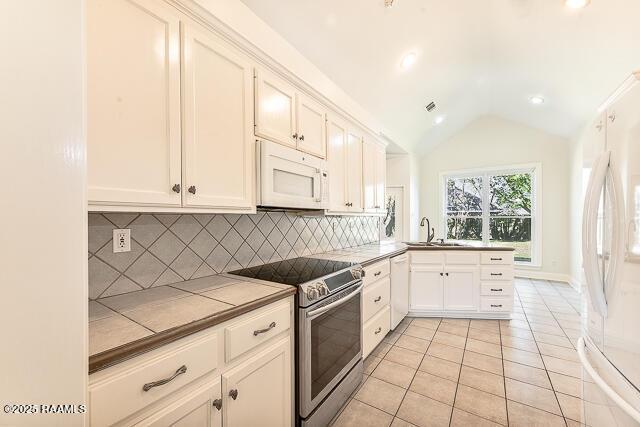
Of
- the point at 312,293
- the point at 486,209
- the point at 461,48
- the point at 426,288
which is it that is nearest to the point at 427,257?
the point at 426,288

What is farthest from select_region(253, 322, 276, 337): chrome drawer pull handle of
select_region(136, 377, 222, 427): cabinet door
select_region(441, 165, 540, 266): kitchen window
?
select_region(441, 165, 540, 266): kitchen window

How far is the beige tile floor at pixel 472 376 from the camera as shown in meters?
1.73

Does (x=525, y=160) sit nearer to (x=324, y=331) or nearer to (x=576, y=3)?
(x=576, y=3)

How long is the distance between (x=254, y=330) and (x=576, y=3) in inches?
140

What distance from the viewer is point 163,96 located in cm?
119

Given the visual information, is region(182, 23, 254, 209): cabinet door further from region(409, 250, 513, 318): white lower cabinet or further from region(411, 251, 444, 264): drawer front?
region(409, 250, 513, 318): white lower cabinet

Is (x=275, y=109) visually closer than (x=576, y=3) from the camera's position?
Yes

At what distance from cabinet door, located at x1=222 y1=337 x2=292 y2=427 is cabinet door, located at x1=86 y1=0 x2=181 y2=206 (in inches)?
31.7

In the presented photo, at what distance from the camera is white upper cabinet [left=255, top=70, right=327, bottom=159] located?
170 cm

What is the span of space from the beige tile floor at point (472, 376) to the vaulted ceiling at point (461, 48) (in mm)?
2622

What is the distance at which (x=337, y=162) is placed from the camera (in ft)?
8.42

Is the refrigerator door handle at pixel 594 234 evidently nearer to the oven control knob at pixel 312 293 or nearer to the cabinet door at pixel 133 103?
the oven control knob at pixel 312 293

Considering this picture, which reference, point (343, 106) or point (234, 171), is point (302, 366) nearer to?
point (234, 171)

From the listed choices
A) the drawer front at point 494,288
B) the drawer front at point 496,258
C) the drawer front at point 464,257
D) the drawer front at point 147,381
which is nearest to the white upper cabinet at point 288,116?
the drawer front at point 147,381
